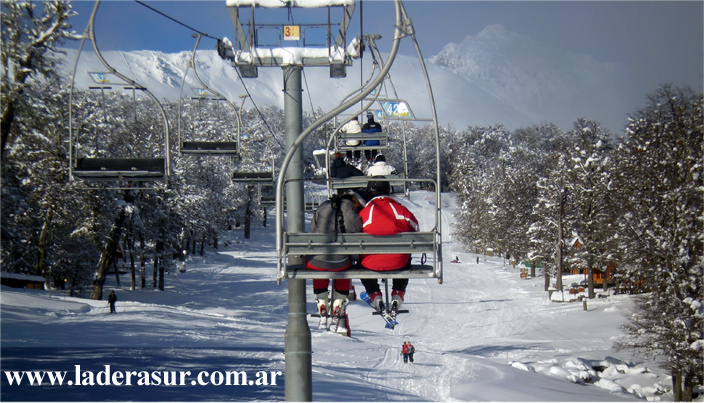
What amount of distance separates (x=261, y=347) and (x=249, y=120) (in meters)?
79.8

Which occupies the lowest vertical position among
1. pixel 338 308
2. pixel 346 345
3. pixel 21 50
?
pixel 346 345

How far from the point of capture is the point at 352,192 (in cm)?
717

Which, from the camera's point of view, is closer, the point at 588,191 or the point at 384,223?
the point at 384,223

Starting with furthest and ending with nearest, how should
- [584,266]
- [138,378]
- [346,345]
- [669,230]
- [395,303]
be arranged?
1. [584,266]
2. [346,345]
3. [669,230]
4. [138,378]
5. [395,303]

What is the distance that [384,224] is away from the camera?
21.7ft

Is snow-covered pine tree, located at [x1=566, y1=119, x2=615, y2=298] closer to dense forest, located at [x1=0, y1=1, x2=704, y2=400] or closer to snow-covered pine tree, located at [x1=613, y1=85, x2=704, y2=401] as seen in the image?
dense forest, located at [x1=0, y1=1, x2=704, y2=400]

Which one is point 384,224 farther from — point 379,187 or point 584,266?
point 584,266

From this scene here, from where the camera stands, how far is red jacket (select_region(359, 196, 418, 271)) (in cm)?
649

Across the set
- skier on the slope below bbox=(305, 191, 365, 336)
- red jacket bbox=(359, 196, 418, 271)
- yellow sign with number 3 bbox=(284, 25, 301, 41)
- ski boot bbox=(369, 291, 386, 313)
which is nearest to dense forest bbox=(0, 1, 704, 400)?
yellow sign with number 3 bbox=(284, 25, 301, 41)

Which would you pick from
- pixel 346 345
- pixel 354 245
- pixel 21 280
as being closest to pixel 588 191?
pixel 346 345

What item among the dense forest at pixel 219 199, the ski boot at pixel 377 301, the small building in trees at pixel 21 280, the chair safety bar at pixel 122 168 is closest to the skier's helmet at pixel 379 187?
the ski boot at pixel 377 301

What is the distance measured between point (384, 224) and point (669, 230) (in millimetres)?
23133

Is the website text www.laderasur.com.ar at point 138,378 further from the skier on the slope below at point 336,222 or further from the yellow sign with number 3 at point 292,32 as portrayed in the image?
the yellow sign with number 3 at point 292,32

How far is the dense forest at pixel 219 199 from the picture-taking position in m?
19.1
